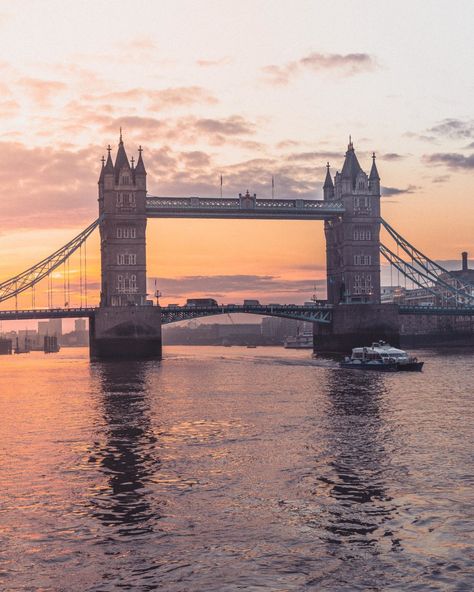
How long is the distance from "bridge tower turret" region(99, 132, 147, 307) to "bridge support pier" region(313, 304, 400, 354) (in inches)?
1306

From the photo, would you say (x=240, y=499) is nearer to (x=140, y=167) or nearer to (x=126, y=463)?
(x=126, y=463)

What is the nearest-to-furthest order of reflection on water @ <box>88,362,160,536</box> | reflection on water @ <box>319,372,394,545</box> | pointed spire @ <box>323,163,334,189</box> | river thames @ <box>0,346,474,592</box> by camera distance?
river thames @ <box>0,346,474,592</box>
reflection on water @ <box>319,372,394,545</box>
reflection on water @ <box>88,362,160,536</box>
pointed spire @ <box>323,163,334,189</box>

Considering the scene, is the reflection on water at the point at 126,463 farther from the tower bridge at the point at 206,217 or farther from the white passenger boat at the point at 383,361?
the tower bridge at the point at 206,217

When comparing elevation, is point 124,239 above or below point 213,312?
above

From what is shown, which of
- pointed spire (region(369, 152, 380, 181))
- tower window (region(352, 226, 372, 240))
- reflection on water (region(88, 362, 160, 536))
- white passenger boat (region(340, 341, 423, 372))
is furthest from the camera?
pointed spire (region(369, 152, 380, 181))

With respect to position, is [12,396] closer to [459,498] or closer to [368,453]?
[368,453]

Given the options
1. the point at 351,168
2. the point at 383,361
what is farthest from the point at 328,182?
the point at 383,361

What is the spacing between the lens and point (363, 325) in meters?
136

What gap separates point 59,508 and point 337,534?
8.62 meters

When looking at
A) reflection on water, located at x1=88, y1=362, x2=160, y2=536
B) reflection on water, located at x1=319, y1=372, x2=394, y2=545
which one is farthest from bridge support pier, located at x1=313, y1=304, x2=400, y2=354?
reflection on water, located at x1=319, y1=372, x2=394, y2=545

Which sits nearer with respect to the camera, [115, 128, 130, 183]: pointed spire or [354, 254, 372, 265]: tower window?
[115, 128, 130, 183]: pointed spire

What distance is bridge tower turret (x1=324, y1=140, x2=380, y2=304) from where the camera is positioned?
14275 centimetres

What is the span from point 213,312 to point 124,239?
18.3 m

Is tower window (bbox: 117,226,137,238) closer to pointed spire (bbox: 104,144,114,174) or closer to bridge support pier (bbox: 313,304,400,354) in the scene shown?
pointed spire (bbox: 104,144,114,174)
